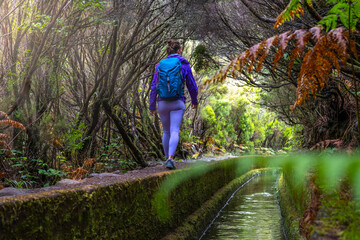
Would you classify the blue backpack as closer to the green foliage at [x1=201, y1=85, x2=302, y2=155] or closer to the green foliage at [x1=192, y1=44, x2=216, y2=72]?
the green foliage at [x1=192, y1=44, x2=216, y2=72]

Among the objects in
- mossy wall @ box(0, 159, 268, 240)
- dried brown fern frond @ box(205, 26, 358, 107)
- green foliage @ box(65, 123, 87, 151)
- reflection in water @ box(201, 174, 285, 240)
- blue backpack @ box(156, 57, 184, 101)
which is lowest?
reflection in water @ box(201, 174, 285, 240)

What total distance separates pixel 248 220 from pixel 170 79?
3240mm

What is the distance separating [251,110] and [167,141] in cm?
2098

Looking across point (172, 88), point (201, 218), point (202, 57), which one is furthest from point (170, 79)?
point (202, 57)

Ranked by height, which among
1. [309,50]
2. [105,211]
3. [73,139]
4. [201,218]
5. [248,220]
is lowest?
[248,220]

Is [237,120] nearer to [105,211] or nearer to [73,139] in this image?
[73,139]

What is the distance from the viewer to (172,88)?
612 centimetres

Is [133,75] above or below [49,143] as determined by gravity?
above

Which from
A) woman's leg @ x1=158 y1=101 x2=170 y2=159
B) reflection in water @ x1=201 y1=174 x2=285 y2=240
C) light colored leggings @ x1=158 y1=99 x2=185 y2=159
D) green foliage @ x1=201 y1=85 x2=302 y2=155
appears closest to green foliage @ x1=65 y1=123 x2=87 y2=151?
woman's leg @ x1=158 y1=101 x2=170 y2=159

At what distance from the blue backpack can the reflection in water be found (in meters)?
2.41

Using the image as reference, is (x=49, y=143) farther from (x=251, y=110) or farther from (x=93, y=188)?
(x=251, y=110)

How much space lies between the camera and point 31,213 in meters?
2.28

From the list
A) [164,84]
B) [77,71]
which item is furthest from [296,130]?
[164,84]

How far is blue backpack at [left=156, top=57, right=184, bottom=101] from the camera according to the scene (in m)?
6.11
